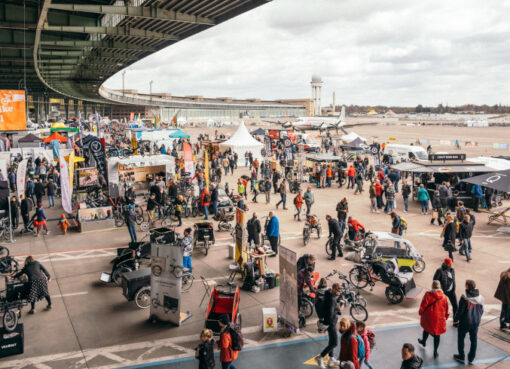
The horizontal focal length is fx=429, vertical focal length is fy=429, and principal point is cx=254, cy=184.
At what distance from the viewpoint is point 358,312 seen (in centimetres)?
1021

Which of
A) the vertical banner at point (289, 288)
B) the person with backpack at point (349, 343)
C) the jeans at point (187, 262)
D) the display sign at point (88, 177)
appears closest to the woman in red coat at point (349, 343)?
the person with backpack at point (349, 343)

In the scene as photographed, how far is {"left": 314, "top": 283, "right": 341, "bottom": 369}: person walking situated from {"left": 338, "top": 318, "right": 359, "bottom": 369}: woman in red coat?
1.08m

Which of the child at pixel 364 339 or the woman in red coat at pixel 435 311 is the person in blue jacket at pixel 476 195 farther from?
the child at pixel 364 339

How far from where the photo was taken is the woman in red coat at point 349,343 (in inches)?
283

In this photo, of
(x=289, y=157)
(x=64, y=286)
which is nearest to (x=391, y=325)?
(x=64, y=286)

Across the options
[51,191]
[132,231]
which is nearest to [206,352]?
[132,231]

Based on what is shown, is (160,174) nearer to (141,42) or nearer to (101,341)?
(141,42)

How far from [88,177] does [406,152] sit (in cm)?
2756

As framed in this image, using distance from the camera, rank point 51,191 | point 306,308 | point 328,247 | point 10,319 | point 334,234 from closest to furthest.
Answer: point 10,319, point 306,308, point 334,234, point 328,247, point 51,191

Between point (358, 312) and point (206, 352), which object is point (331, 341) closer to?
point (358, 312)

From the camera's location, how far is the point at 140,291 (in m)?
11.2

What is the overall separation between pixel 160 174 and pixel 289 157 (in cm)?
1154

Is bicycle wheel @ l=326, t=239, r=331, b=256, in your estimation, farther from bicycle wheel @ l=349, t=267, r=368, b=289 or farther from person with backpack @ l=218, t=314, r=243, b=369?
person with backpack @ l=218, t=314, r=243, b=369

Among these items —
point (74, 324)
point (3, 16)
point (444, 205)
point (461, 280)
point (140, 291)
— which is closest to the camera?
point (74, 324)
